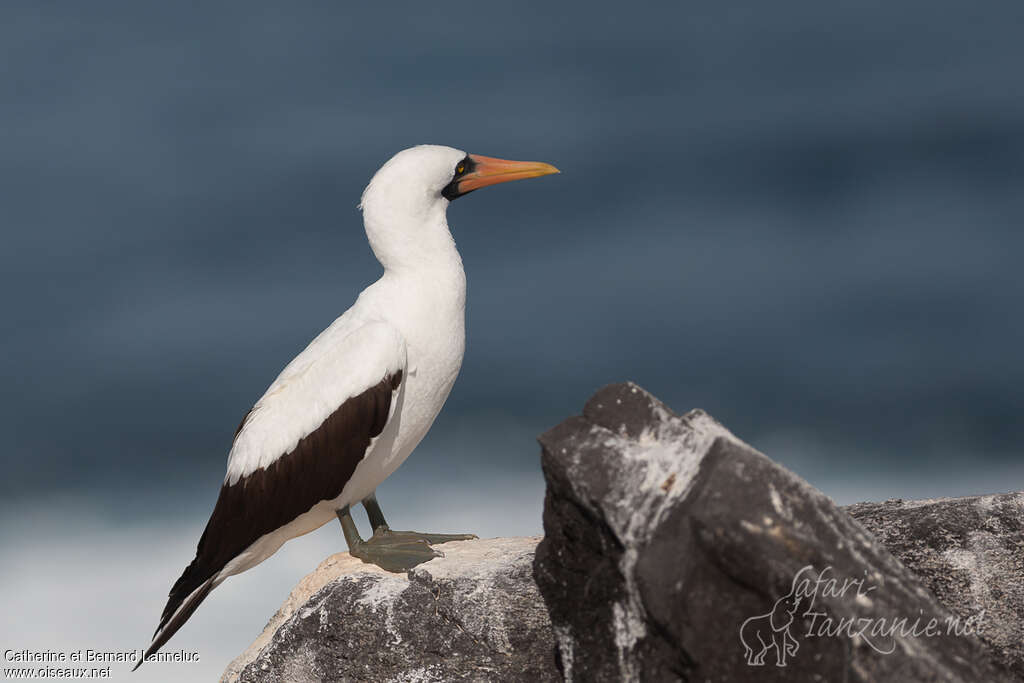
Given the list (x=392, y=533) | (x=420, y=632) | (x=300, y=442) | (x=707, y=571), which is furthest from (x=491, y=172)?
(x=707, y=571)

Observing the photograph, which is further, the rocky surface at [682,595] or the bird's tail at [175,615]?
the bird's tail at [175,615]

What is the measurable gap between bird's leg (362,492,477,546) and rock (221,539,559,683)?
2.27ft

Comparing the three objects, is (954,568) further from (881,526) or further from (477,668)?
(477,668)

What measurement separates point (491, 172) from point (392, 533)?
2802 mm

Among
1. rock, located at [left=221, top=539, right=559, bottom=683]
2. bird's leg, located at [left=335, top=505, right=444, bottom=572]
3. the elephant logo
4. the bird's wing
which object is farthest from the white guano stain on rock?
bird's leg, located at [left=335, top=505, right=444, bottom=572]

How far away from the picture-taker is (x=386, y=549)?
7.79 meters

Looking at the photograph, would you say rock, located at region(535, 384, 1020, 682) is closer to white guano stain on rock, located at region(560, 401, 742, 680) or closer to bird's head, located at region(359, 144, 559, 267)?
white guano stain on rock, located at region(560, 401, 742, 680)

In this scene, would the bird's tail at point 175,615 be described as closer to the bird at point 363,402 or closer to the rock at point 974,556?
the bird at point 363,402

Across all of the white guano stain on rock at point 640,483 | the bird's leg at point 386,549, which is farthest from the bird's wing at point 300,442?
the white guano stain on rock at point 640,483

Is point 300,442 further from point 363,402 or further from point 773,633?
point 773,633

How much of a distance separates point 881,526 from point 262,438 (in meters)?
4.30

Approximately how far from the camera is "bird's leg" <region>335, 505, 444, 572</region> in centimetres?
761

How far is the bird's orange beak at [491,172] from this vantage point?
8.07m

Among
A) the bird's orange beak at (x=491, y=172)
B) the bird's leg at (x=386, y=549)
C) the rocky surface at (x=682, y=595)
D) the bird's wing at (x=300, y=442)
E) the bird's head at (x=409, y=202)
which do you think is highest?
the bird's orange beak at (x=491, y=172)
